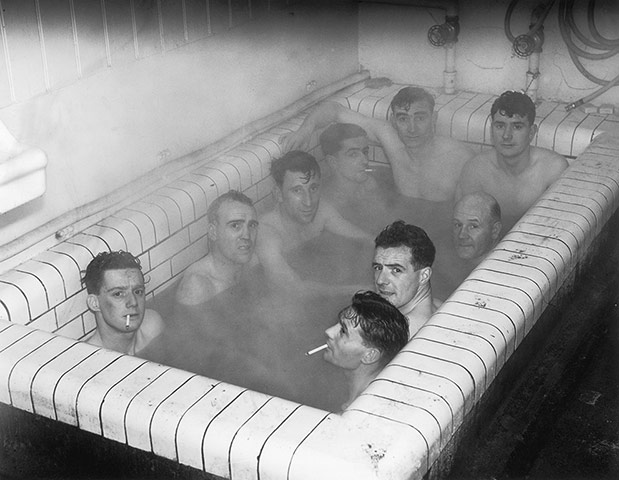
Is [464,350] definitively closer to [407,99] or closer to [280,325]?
[280,325]

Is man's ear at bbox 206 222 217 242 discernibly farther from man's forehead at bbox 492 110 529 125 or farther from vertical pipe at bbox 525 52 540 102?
vertical pipe at bbox 525 52 540 102

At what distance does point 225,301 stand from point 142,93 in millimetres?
1049

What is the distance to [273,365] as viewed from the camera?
3764 mm

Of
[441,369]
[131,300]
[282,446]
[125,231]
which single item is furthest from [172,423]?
[125,231]

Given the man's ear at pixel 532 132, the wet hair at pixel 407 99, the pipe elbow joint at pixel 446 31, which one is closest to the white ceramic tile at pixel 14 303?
the wet hair at pixel 407 99

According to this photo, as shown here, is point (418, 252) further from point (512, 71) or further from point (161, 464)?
point (512, 71)

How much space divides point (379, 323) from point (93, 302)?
1.19m

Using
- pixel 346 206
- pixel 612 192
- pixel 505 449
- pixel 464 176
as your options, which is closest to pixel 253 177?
pixel 346 206

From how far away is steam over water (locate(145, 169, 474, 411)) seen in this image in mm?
3633

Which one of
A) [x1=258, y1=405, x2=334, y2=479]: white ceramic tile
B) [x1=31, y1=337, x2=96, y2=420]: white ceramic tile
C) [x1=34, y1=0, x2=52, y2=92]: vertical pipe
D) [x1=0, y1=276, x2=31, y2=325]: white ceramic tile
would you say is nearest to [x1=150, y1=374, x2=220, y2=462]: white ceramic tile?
[x1=258, y1=405, x2=334, y2=479]: white ceramic tile

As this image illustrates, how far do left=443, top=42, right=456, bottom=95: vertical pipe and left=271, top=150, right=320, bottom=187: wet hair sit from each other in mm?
1577

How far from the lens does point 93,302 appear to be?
343cm

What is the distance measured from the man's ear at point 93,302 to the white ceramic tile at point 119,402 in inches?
30.7

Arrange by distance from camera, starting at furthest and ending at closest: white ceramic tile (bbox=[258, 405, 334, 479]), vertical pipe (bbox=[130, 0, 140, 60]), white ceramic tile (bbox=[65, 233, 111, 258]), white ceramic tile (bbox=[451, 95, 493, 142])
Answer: white ceramic tile (bbox=[451, 95, 493, 142]), vertical pipe (bbox=[130, 0, 140, 60]), white ceramic tile (bbox=[65, 233, 111, 258]), white ceramic tile (bbox=[258, 405, 334, 479])
